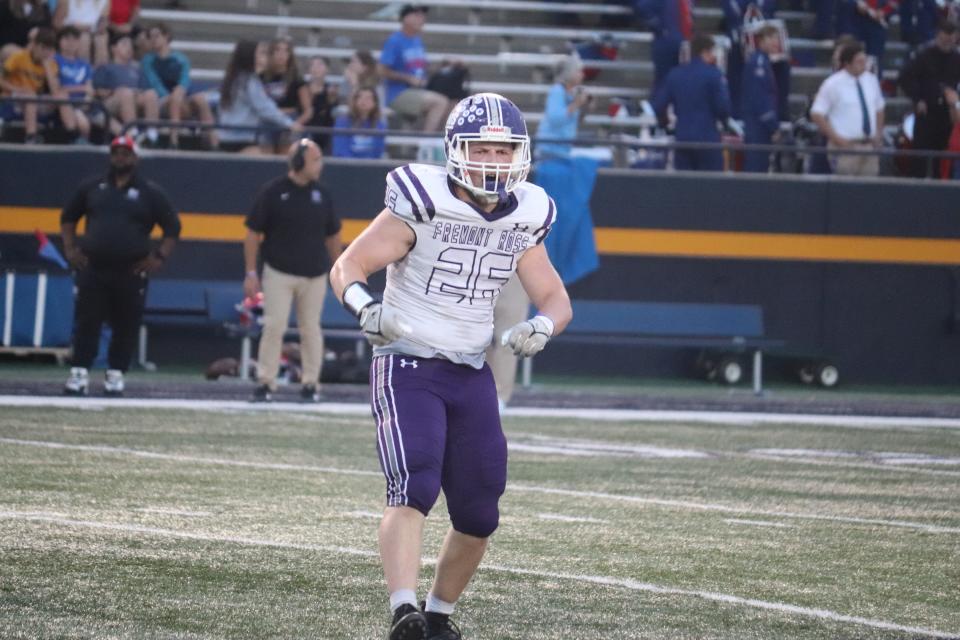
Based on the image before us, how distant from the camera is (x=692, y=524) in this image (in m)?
7.52

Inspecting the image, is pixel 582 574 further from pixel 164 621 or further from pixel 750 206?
pixel 750 206

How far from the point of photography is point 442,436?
4.89m

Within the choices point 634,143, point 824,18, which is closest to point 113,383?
point 634,143

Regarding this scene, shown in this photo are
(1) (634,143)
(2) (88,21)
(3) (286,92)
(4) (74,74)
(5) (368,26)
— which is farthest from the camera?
(5) (368,26)

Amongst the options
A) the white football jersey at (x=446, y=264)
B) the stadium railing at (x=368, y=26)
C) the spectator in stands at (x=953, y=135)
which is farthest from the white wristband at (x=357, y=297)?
the stadium railing at (x=368, y=26)

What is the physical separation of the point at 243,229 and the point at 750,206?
466 centimetres

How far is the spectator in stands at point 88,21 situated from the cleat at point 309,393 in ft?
15.3

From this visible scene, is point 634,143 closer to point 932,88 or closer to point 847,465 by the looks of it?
point 932,88

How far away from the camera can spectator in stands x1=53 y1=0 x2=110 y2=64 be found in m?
16.0

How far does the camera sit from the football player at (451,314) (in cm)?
491

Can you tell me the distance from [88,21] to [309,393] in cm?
534

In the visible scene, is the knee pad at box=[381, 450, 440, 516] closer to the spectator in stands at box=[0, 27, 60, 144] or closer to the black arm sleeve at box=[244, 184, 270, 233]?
the black arm sleeve at box=[244, 184, 270, 233]

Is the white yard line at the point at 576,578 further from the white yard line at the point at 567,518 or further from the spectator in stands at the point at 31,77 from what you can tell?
the spectator in stands at the point at 31,77

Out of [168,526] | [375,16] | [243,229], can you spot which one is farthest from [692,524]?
[375,16]
